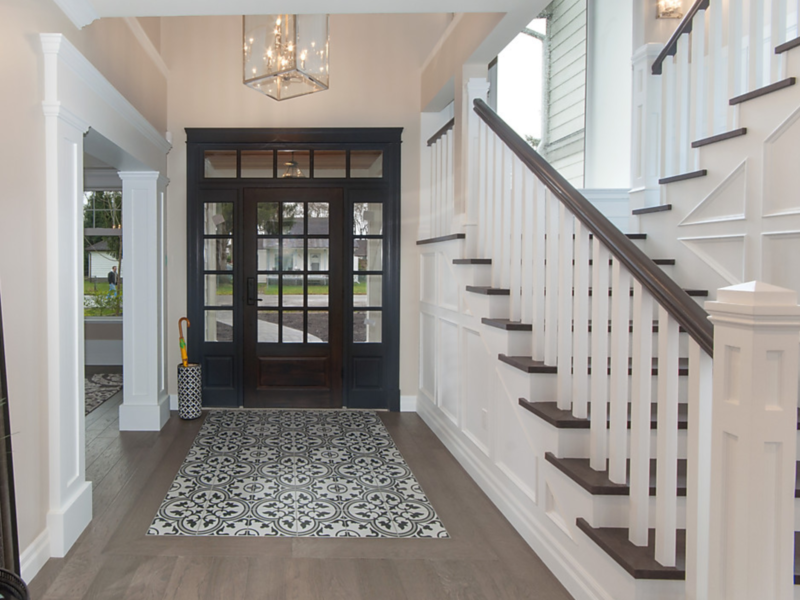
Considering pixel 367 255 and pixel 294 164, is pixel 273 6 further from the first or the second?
pixel 367 255

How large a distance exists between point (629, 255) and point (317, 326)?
383cm

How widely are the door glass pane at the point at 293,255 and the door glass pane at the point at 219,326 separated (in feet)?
2.29

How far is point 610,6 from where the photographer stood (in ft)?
19.5

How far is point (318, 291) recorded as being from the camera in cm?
547

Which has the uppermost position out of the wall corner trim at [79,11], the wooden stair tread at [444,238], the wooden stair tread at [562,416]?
the wall corner trim at [79,11]

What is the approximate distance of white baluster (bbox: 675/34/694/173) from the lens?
3.23m

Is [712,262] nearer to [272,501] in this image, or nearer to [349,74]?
[272,501]

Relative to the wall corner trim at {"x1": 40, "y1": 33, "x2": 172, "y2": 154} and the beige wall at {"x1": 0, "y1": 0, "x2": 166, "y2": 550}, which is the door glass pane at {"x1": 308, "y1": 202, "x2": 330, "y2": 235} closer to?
the wall corner trim at {"x1": 40, "y1": 33, "x2": 172, "y2": 154}

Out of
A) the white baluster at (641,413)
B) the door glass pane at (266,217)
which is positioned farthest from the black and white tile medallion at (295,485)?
the door glass pane at (266,217)

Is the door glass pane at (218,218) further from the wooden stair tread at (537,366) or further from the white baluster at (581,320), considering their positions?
the white baluster at (581,320)

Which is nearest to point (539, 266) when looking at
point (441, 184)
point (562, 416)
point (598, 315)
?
point (598, 315)

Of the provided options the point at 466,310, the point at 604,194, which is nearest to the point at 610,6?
the point at 604,194

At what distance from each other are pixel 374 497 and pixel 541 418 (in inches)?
49.0

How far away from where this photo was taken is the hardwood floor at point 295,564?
2.34 metres
